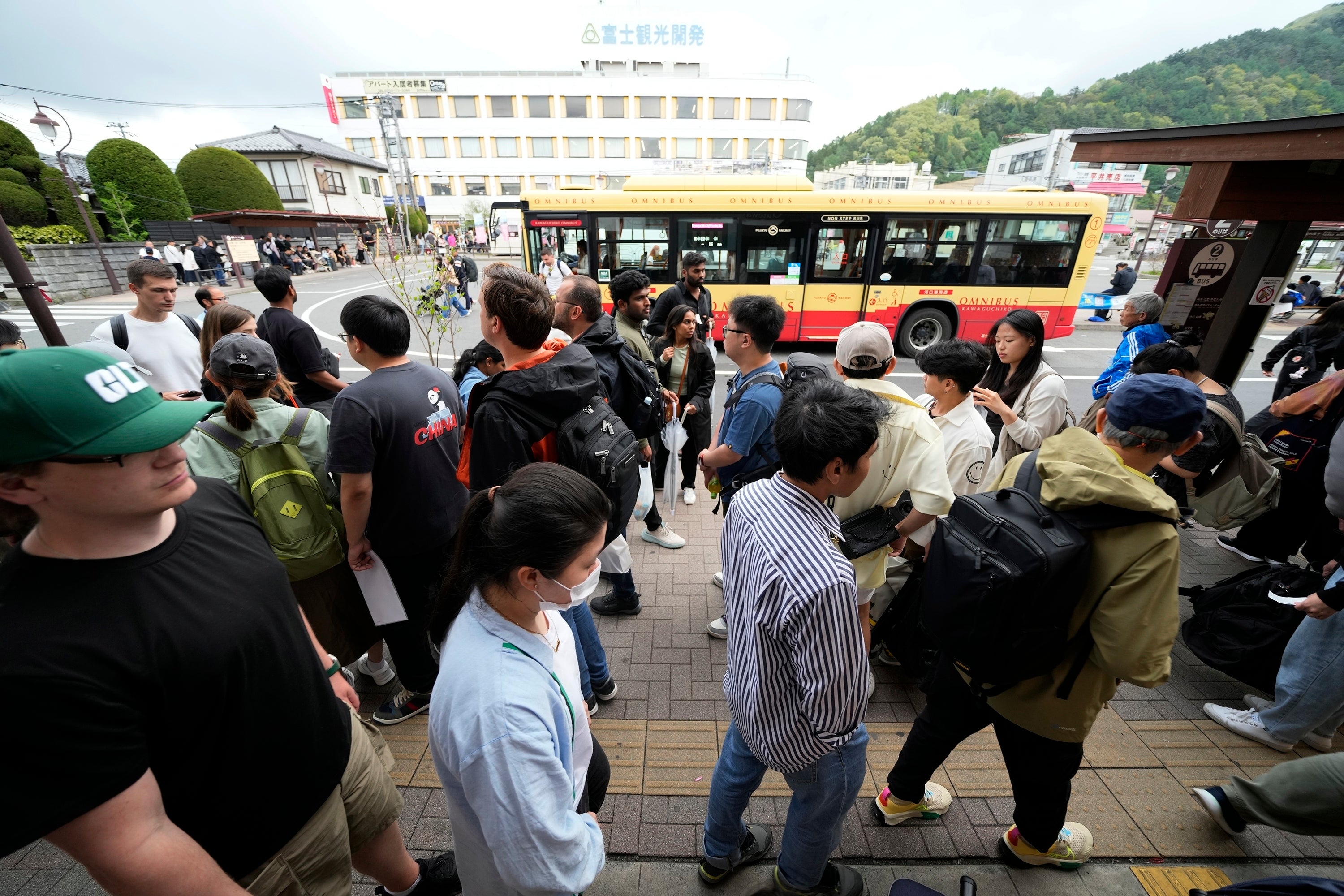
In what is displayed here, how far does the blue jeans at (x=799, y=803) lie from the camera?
5.62 feet

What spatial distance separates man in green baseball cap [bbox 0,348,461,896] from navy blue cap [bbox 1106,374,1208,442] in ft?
8.39

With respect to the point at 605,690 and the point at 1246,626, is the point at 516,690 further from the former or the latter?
the point at 1246,626

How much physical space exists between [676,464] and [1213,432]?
3414 millimetres

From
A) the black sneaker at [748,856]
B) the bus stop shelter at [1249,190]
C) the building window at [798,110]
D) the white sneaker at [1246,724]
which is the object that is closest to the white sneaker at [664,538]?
the black sneaker at [748,856]

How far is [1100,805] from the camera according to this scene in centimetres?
238

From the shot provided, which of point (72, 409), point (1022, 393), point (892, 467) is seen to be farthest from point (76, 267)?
Answer: point (1022, 393)

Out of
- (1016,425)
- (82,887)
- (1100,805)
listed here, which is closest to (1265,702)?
(1100,805)

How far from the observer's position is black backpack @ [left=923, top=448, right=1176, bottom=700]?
5.19ft

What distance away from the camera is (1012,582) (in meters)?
1.57

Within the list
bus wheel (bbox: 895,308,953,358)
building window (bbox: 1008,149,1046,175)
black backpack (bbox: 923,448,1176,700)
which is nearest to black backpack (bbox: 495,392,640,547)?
black backpack (bbox: 923,448,1176,700)

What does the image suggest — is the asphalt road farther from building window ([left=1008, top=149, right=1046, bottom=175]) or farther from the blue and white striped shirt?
building window ([left=1008, top=149, right=1046, bottom=175])

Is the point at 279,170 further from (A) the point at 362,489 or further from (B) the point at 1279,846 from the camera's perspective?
(B) the point at 1279,846

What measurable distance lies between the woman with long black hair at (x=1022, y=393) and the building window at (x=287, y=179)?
45.8 meters

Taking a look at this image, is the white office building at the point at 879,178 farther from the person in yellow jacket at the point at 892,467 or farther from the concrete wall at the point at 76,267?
the person in yellow jacket at the point at 892,467
